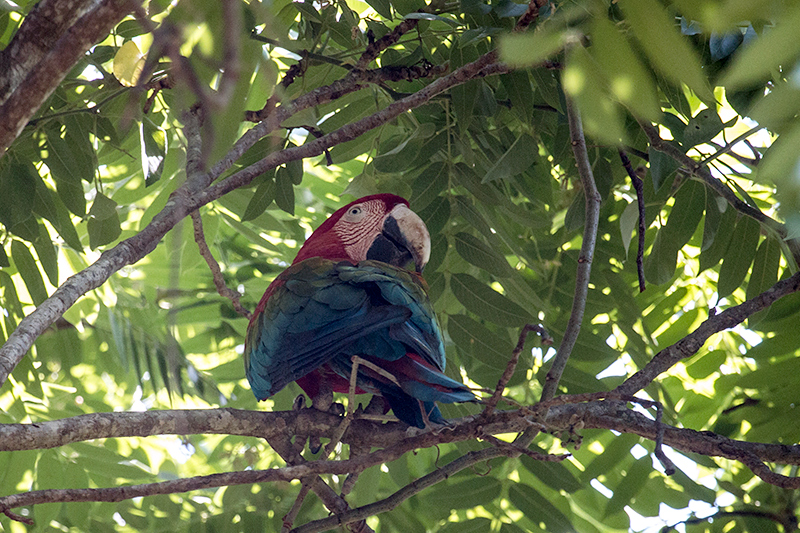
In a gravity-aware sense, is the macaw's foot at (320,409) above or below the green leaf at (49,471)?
above

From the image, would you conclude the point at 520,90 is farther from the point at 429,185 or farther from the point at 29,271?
the point at 29,271

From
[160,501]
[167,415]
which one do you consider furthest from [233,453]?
[167,415]

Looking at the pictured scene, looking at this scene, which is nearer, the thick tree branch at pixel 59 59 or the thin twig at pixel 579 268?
the thick tree branch at pixel 59 59

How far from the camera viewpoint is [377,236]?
2094mm

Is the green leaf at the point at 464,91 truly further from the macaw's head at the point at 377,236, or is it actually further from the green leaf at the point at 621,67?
the green leaf at the point at 621,67

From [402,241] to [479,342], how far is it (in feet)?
1.19

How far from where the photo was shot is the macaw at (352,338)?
154 centimetres

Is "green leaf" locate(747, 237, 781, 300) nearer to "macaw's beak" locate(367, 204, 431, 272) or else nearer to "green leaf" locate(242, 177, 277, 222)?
"macaw's beak" locate(367, 204, 431, 272)

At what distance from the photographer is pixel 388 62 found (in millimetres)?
1837

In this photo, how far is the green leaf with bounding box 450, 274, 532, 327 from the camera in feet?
6.00

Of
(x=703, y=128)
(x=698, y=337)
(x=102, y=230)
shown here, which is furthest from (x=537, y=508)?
(x=102, y=230)

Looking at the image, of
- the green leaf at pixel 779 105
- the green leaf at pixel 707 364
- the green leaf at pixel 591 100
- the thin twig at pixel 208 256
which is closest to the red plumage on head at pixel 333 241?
the thin twig at pixel 208 256

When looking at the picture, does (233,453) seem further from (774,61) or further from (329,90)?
(774,61)

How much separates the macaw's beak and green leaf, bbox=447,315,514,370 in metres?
0.19
